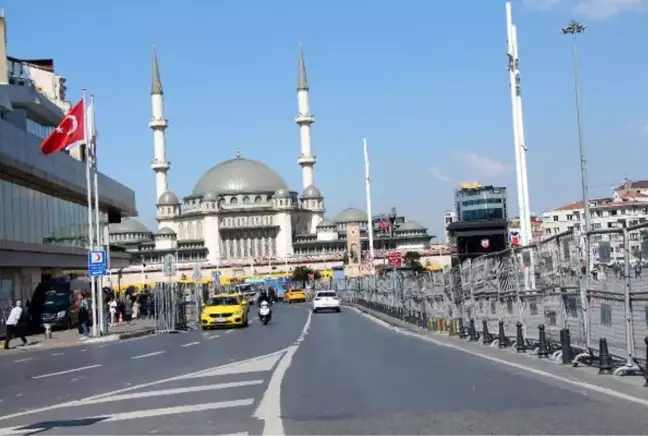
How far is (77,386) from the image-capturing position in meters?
16.5

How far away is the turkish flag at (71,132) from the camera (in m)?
35.1

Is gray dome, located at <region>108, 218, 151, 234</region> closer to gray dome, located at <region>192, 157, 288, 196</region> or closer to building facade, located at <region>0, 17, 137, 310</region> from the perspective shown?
gray dome, located at <region>192, 157, 288, 196</region>

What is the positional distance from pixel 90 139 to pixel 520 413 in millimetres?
28844

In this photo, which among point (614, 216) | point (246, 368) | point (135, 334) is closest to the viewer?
point (246, 368)

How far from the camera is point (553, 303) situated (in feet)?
58.6

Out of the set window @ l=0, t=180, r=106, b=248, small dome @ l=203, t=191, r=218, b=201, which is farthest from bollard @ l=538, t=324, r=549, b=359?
small dome @ l=203, t=191, r=218, b=201

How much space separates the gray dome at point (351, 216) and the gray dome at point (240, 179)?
13757 mm

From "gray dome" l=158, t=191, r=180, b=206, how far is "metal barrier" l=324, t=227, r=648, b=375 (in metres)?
137

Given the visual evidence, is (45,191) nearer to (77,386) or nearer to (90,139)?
(90,139)

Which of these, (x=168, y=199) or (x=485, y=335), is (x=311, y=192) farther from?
(x=485, y=335)

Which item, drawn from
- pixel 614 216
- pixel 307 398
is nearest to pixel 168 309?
pixel 307 398

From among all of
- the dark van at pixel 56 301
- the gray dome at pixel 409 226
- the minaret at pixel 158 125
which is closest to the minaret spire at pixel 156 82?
the minaret at pixel 158 125

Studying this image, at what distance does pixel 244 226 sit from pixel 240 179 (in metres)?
10.3

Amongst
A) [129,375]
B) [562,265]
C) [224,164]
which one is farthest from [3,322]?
[224,164]
